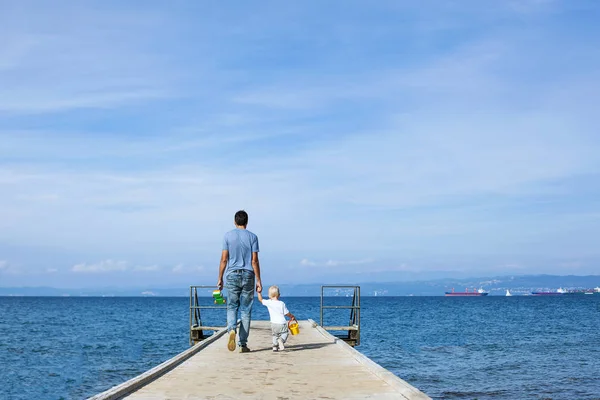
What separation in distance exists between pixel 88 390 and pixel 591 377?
18.0 meters

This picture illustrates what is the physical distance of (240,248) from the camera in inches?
474

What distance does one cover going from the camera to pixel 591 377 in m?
26.2

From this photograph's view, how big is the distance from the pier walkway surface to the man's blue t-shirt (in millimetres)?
1567

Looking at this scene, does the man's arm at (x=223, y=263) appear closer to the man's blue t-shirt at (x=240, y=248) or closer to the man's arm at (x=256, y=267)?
the man's blue t-shirt at (x=240, y=248)

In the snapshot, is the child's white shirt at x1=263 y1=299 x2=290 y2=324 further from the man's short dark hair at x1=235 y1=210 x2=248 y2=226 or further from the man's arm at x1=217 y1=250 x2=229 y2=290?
the man's short dark hair at x1=235 y1=210 x2=248 y2=226

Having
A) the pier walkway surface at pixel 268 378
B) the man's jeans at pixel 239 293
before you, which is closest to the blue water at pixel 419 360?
the pier walkway surface at pixel 268 378

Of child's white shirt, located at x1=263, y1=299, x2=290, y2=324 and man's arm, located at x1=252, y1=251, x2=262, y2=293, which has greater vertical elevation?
man's arm, located at x1=252, y1=251, x2=262, y2=293

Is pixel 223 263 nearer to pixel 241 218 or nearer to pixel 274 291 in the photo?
pixel 241 218

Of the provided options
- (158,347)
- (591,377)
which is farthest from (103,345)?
(591,377)

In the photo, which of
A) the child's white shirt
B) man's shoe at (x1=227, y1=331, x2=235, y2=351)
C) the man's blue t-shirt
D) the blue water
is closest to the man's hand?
the man's blue t-shirt

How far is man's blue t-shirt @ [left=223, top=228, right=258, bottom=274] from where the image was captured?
12.0 m

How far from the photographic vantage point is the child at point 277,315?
12.7 m

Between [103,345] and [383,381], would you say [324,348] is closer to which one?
[383,381]

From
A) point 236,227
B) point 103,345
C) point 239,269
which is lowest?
point 103,345
